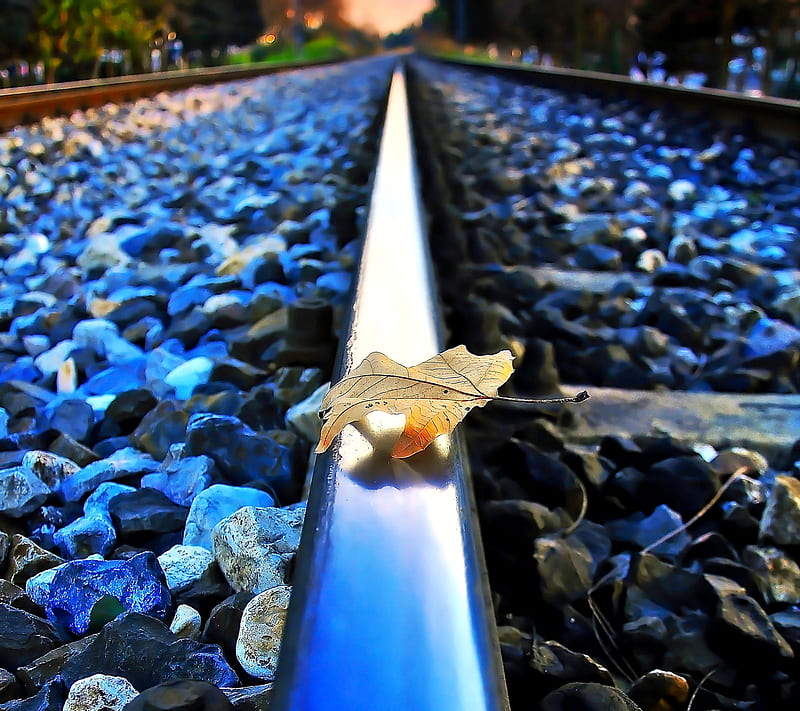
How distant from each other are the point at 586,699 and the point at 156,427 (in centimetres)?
82

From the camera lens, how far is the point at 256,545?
91 centimetres

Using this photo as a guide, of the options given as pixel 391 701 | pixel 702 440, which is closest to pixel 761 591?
pixel 702 440

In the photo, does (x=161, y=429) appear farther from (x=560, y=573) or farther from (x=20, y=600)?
(x=560, y=573)

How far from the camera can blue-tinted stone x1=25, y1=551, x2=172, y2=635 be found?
2.97 ft

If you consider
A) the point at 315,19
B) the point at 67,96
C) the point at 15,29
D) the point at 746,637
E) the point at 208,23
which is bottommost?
the point at 746,637

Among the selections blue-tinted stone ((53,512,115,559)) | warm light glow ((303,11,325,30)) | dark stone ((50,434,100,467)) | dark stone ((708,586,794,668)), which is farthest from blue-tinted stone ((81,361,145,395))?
warm light glow ((303,11,325,30))

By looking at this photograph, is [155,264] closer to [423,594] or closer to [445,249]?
[445,249]

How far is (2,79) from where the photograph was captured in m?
10.9

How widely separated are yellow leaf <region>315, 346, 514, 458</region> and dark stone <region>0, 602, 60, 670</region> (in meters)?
0.37

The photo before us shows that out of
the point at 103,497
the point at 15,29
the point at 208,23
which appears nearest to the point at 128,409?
the point at 103,497

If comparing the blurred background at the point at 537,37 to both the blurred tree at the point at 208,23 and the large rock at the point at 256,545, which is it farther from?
the large rock at the point at 256,545

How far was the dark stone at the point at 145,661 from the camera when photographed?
76 centimetres

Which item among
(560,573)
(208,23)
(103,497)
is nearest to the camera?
(560,573)

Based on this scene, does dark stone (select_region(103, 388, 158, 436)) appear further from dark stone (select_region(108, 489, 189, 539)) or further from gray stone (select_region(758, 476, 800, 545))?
gray stone (select_region(758, 476, 800, 545))
